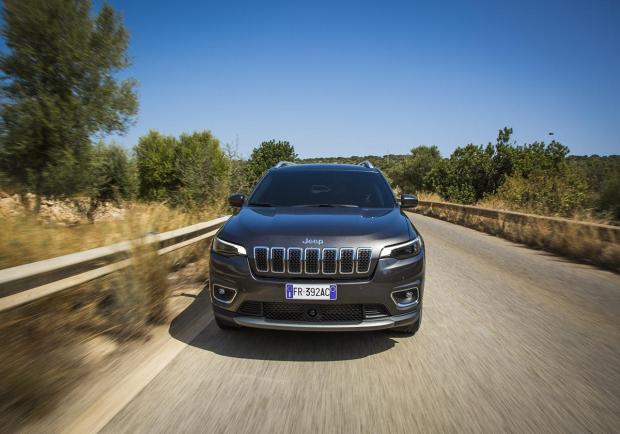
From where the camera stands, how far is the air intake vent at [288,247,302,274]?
12.0ft

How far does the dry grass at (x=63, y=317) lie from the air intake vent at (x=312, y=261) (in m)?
1.77

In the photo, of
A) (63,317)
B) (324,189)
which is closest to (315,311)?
(63,317)

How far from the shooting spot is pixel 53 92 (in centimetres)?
1633

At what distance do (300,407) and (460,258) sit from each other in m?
6.85

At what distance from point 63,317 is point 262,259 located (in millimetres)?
1670

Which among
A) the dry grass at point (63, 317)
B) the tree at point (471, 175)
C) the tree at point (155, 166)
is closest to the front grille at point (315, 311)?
the dry grass at point (63, 317)

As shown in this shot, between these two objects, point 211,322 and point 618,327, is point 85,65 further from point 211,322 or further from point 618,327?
point 618,327

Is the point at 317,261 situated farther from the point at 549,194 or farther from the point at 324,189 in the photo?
the point at 549,194

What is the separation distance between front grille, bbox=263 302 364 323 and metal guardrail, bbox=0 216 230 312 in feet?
4.61

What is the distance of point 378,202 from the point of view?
17.0ft

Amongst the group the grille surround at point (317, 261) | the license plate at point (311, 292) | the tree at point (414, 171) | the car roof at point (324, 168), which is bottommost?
the tree at point (414, 171)

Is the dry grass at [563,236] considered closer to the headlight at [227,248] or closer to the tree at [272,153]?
the headlight at [227,248]

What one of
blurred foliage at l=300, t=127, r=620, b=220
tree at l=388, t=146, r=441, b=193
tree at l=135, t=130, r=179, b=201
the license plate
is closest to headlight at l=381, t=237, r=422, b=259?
the license plate

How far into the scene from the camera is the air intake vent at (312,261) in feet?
11.9
